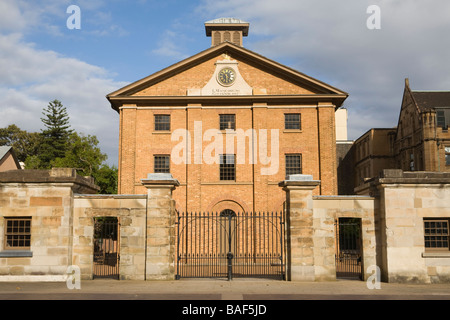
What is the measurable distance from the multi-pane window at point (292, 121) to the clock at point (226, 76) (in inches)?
167

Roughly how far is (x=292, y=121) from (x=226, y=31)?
13146 millimetres

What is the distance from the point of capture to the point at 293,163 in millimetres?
28391

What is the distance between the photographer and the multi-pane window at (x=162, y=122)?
29078 millimetres

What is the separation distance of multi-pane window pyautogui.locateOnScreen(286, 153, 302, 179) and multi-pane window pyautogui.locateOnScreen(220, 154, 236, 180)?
3431mm

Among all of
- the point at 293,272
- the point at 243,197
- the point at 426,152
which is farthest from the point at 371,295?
the point at 426,152

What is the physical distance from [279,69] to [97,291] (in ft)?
65.6

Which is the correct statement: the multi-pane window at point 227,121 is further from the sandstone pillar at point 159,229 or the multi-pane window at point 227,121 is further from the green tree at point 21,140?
the green tree at point 21,140

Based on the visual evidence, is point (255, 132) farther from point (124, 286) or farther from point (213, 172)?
point (124, 286)

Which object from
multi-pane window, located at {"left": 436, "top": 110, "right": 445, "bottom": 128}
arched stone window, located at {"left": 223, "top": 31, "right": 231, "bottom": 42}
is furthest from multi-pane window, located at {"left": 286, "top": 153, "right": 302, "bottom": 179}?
multi-pane window, located at {"left": 436, "top": 110, "right": 445, "bottom": 128}

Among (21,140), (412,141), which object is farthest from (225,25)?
(21,140)

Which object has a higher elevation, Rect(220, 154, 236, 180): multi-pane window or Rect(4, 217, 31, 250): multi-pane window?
Rect(220, 154, 236, 180): multi-pane window

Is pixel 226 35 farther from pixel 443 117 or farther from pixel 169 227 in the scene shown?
pixel 169 227

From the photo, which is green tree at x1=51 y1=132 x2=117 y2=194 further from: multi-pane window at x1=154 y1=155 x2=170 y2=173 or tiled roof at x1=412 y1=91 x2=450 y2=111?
tiled roof at x1=412 y1=91 x2=450 y2=111

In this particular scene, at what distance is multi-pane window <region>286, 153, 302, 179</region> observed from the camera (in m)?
28.3
